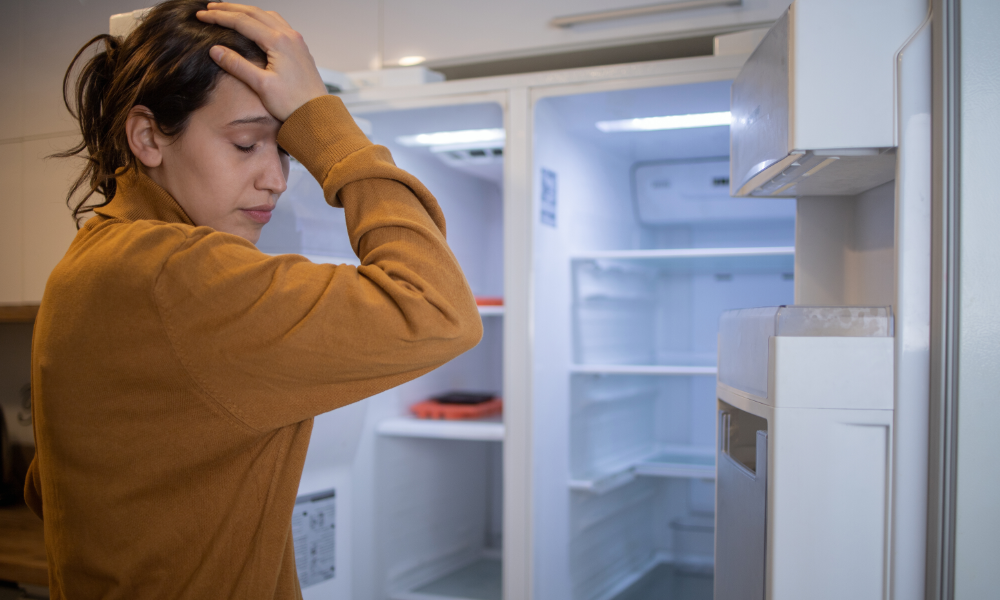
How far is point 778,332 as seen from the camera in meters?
0.95

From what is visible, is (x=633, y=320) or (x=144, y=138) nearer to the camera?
(x=144, y=138)

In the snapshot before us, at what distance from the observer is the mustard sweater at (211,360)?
552mm

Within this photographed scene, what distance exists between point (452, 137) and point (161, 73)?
1.26 m

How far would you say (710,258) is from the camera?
78.4 inches

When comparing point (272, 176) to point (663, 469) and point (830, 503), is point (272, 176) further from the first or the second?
point (663, 469)

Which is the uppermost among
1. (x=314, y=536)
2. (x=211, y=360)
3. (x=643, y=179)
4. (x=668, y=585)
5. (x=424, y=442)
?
(x=643, y=179)

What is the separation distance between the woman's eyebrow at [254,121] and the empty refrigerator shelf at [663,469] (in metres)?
1.36

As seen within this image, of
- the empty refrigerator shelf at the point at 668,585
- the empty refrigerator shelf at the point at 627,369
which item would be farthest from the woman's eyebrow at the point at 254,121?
the empty refrigerator shelf at the point at 668,585

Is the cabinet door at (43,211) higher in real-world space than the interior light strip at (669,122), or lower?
lower

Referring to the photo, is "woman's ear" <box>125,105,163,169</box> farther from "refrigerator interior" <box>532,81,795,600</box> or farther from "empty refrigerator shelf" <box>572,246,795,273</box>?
"empty refrigerator shelf" <box>572,246,795,273</box>

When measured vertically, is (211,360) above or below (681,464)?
above

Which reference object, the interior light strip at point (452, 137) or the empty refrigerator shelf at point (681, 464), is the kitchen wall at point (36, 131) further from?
the empty refrigerator shelf at point (681, 464)

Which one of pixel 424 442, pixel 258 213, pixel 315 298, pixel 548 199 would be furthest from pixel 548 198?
pixel 315 298

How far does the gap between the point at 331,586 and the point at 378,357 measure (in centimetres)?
121
